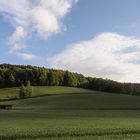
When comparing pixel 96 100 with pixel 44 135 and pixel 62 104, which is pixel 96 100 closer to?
pixel 62 104

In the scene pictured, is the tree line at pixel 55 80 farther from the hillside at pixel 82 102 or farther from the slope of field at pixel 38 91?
the hillside at pixel 82 102

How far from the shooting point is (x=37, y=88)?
156m

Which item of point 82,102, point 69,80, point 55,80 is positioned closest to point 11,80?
point 55,80

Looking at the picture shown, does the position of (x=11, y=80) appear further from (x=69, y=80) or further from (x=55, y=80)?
(x=69, y=80)

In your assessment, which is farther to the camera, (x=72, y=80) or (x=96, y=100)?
(x=72, y=80)

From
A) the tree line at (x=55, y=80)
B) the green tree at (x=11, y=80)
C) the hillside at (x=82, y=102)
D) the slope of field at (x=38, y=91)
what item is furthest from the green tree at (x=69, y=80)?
the hillside at (x=82, y=102)

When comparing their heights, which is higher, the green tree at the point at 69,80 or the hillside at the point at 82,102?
the green tree at the point at 69,80

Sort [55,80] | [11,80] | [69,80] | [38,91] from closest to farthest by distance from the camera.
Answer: [38,91]
[11,80]
[55,80]
[69,80]

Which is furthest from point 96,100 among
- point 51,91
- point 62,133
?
point 62,133

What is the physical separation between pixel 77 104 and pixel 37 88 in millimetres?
51173

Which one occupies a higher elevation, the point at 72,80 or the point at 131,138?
the point at 72,80

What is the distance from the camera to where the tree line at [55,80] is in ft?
517

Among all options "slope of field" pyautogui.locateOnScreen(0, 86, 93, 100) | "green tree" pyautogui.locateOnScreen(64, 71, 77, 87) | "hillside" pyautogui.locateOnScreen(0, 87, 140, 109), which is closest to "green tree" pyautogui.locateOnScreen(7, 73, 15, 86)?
"slope of field" pyautogui.locateOnScreen(0, 86, 93, 100)

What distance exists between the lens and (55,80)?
17262 cm
